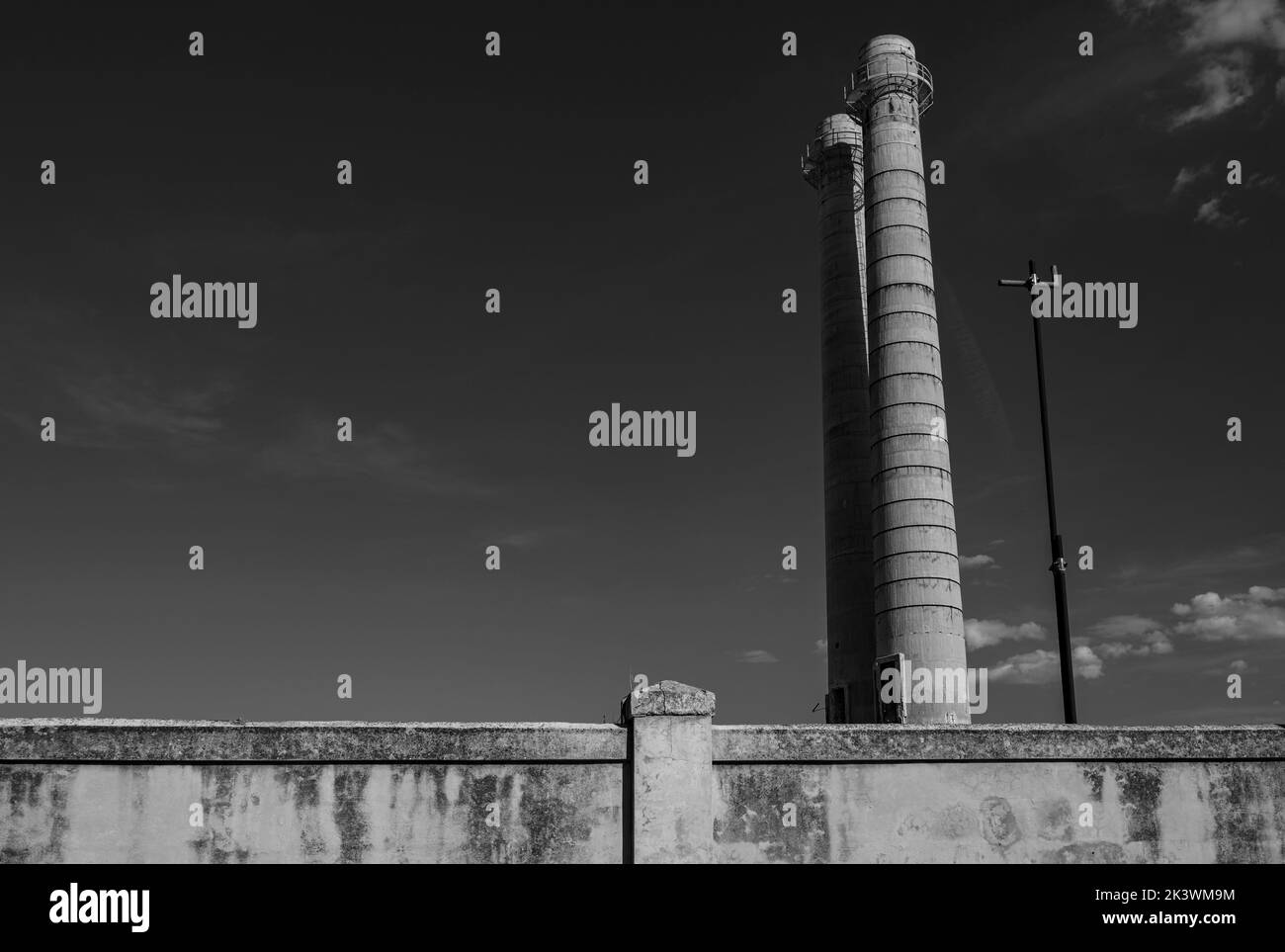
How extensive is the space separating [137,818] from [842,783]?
6.33 m

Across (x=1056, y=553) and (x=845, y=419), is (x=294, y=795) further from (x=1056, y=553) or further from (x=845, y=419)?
(x=845, y=419)

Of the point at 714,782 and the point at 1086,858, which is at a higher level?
the point at 714,782

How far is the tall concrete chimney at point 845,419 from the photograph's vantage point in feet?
98.4

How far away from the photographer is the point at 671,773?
33.0 ft

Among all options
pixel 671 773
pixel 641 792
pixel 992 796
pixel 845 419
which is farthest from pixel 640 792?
pixel 845 419

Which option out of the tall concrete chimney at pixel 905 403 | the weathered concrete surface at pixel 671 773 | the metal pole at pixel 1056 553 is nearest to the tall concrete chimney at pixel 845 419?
the tall concrete chimney at pixel 905 403

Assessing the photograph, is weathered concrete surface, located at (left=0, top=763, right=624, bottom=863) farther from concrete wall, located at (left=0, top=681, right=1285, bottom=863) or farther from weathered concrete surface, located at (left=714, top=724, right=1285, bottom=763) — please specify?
weathered concrete surface, located at (left=714, top=724, right=1285, bottom=763)

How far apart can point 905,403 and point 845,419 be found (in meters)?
4.27

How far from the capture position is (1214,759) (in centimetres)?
1059

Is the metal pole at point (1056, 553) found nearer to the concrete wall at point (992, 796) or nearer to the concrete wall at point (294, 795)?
the concrete wall at point (992, 796)

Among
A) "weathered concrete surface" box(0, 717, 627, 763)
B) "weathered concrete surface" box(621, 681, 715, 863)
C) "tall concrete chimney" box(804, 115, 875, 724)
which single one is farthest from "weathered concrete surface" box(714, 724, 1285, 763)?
"tall concrete chimney" box(804, 115, 875, 724)
